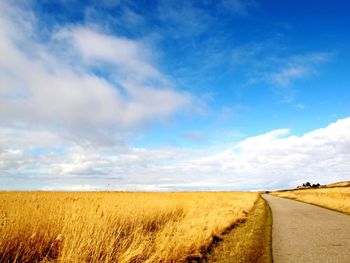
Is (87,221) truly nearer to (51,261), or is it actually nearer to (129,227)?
(51,261)

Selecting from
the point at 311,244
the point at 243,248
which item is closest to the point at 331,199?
the point at 311,244

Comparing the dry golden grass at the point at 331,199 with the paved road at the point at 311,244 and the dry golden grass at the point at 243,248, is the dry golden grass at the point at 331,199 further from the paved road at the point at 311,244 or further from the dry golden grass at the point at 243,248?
the dry golden grass at the point at 243,248

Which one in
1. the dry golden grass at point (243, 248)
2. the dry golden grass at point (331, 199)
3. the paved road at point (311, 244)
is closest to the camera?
the paved road at point (311, 244)

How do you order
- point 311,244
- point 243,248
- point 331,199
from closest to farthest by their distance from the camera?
point 243,248 → point 311,244 → point 331,199

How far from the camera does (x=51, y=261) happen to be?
6156mm

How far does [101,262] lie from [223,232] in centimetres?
714

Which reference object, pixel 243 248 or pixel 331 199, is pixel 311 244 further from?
pixel 331 199

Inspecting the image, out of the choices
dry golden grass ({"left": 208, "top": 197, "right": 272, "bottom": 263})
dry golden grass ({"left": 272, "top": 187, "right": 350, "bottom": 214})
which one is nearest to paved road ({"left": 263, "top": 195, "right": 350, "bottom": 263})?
dry golden grass ({"left": 208, "top": 197, "right": 272, "bottom": 263})

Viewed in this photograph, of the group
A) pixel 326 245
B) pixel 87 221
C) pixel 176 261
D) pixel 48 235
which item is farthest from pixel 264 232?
pixel 48 235

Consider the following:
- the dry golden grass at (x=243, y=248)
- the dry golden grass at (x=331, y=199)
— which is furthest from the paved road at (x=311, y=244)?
the dry golden grass at (x=331, y=199)

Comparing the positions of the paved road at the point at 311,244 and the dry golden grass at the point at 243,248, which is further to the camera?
the dry golden grass at the point at 243,248

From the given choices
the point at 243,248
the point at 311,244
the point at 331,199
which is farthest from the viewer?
the point at 331,199

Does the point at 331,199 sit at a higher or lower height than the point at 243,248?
higher

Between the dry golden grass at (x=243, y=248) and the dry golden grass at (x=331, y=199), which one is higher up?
the dry golden grass at (x=331, y=199)
